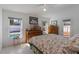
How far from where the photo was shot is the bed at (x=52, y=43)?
3.79 feet

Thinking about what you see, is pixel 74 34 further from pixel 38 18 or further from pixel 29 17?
pixel 29 17

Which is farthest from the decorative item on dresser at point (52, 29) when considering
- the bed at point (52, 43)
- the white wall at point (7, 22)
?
the white wall at point (7, 22)

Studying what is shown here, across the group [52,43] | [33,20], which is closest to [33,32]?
[33,20]

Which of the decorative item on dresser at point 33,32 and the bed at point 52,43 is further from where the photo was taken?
the decorative item on dresser at point 33,32

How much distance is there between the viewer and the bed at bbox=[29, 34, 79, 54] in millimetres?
1156

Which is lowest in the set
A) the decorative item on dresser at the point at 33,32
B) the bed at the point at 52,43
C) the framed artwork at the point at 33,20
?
the bed at the point at 52,43

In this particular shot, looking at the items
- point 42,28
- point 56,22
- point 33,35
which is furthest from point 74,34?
point 33,35

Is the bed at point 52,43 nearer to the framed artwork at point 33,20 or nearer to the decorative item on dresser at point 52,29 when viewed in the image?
the decorative item on dresser at point 52,29

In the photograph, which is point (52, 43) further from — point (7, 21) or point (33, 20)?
point (7, 21)

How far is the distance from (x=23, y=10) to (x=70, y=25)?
2.26 feet

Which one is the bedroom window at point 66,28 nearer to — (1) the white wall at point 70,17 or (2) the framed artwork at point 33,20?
(1) the white wall at point 70,17

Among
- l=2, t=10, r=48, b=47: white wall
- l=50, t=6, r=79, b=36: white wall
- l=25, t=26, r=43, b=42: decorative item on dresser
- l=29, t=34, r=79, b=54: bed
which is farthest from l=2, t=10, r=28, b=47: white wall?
l=50, t=6, r=79, b=36: white wall

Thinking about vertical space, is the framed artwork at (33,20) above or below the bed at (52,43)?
above

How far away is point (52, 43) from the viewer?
127 centimetres
